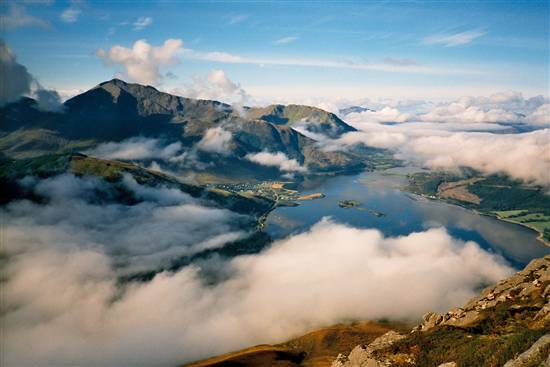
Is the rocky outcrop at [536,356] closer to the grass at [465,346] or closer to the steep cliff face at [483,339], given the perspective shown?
the steep cliff face at [483,339]

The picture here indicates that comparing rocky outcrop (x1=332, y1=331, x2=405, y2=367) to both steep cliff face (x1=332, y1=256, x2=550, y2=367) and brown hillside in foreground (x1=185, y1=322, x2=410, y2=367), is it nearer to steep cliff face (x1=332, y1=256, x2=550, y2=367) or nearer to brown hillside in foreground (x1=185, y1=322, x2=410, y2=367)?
steep cliff face (x1=332, y1=256, x2=550, y2=367)

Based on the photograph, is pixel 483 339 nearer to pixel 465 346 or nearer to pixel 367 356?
pixel 465 346

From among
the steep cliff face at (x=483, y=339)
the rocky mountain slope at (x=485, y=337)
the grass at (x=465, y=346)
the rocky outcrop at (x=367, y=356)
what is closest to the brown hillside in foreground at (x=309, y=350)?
the rocky mountain slope at (x=485, y=337)

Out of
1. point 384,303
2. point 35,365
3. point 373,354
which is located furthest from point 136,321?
point 373,354

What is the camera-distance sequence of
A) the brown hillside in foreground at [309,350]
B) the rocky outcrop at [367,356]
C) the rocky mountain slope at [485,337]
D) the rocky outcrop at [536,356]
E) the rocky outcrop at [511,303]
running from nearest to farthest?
the rocky outcrop at [536,356], the rocky mountain slope at [485,337], the rocky outcrop at [367,356], the rocky outcrop at [511,303], the brown hillside in foreground at [309,350]

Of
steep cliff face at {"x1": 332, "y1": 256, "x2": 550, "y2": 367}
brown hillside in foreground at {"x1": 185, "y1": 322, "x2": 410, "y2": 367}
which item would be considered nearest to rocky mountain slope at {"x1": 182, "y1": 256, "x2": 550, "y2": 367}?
steep cliff face at {"x1": 332, "y1": 256, "x2": 550, "y2": 367}

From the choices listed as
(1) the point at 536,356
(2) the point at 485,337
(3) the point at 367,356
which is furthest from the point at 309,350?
(1) the point at 536,356

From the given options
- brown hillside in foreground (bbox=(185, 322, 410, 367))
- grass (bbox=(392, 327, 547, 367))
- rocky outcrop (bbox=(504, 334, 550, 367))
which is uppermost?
rocky outcrop (bbox=(504, 334, 550, 367))

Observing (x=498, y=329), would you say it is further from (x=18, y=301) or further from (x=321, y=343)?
(x=18, y=301)

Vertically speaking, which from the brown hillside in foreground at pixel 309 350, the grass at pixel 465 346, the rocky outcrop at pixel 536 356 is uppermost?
the rocky outcrop at pixel 536 356
